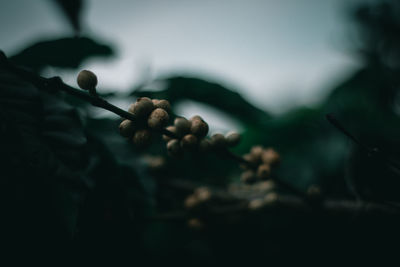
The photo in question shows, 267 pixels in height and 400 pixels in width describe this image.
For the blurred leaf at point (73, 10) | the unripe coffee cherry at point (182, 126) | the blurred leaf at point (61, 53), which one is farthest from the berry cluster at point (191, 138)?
the blurred leaf at point (73, 10)

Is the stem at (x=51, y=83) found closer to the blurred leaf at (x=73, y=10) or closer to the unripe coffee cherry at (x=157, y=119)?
the unripe coffee cherry at (x=157, y=119)

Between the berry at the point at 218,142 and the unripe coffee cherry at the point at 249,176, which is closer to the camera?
the berry at the point at 218,142

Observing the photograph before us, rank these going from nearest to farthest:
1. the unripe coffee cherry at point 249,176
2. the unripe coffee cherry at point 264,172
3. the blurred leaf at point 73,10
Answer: the unripe coffee cherry at point 264,172 < the unripe coffee cherry at point 249,176 < the blurred leaf at point 73,10

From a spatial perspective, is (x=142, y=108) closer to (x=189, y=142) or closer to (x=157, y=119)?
(x=157, y=119)

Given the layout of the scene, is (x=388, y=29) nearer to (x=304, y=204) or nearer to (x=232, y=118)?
(x=232, y=118)

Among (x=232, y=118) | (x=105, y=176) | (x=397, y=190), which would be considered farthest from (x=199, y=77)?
(x=397, y=190)

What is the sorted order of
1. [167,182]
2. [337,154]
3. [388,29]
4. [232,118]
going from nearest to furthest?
[232,118], [167,182], [337,154], [388,29]

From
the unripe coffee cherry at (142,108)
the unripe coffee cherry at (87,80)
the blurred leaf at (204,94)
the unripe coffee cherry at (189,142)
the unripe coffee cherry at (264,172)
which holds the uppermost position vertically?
the blurred leaf at (204,94)

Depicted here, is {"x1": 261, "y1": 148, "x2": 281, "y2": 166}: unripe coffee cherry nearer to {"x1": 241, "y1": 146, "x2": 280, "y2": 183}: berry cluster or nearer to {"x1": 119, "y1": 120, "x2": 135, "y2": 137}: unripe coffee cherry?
{"x1": 241, "y1": 146, "x2": 280, "y2": 183}: berry cluster
